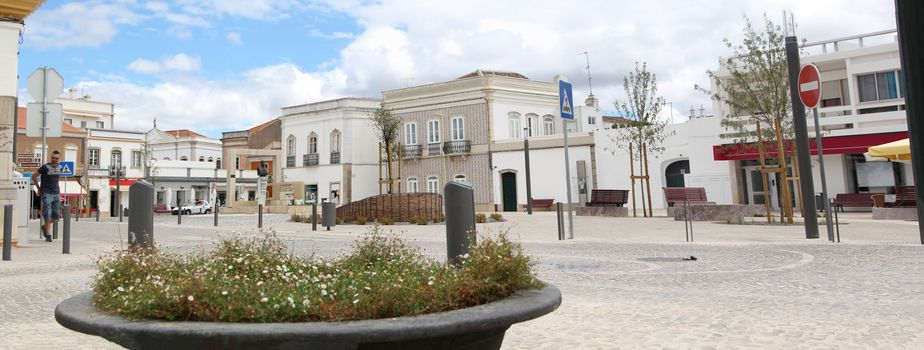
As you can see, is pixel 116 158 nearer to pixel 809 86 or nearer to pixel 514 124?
pixel 514 124

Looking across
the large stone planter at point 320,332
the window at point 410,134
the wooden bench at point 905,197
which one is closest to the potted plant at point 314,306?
the large stone planter at point 320,332

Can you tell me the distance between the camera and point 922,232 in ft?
4.37

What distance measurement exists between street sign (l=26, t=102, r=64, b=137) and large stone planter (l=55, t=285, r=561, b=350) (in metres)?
8.78

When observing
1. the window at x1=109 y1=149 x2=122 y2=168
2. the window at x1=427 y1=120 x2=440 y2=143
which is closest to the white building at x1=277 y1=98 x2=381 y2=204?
the window at x1=427 y1=120 x2=440 y2=143

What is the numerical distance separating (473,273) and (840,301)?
13.1 ft

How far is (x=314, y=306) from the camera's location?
2154 mm

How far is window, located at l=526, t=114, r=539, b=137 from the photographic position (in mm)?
36594

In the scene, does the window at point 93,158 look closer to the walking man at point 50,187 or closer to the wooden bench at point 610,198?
the walking man at point 50,187

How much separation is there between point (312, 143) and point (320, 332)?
4260 centimetres

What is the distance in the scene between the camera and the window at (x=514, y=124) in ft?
118

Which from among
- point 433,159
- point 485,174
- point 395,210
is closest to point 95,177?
point 433,159

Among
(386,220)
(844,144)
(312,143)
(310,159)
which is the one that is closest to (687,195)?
(844,144)

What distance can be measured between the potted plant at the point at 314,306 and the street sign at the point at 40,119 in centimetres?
811

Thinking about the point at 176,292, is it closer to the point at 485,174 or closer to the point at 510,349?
the point at 510,349
